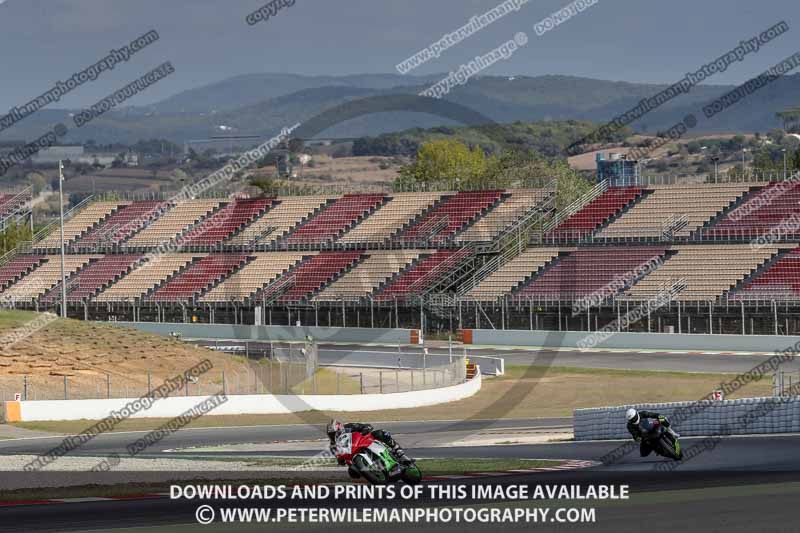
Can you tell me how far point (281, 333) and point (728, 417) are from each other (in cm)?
4447

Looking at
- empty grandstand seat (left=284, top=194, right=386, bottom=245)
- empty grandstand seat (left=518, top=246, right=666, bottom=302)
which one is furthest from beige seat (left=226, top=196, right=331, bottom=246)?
empty grandstand seat (left=518, top=246, right=666, bottom=302)

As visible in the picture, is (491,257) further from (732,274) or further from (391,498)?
(391,498)

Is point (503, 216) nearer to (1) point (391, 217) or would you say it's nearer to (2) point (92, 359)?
(1) point (391, 217)

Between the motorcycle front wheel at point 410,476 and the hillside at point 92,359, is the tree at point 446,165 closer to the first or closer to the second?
the hillside at point 92,359

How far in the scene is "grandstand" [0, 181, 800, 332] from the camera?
62.3m

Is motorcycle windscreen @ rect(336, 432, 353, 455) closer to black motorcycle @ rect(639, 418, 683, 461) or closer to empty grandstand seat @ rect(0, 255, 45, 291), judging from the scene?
black motorcycle @ rect(639, 418, 683, 461)

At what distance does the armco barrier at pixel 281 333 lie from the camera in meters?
67.2

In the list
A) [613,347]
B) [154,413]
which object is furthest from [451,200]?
[154,413]

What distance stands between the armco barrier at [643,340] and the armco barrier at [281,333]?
3.77 metres

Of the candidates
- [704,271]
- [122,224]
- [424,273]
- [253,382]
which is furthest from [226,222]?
[253,382]

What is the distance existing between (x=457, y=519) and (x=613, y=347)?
46.0 m

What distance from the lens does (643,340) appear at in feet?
199
